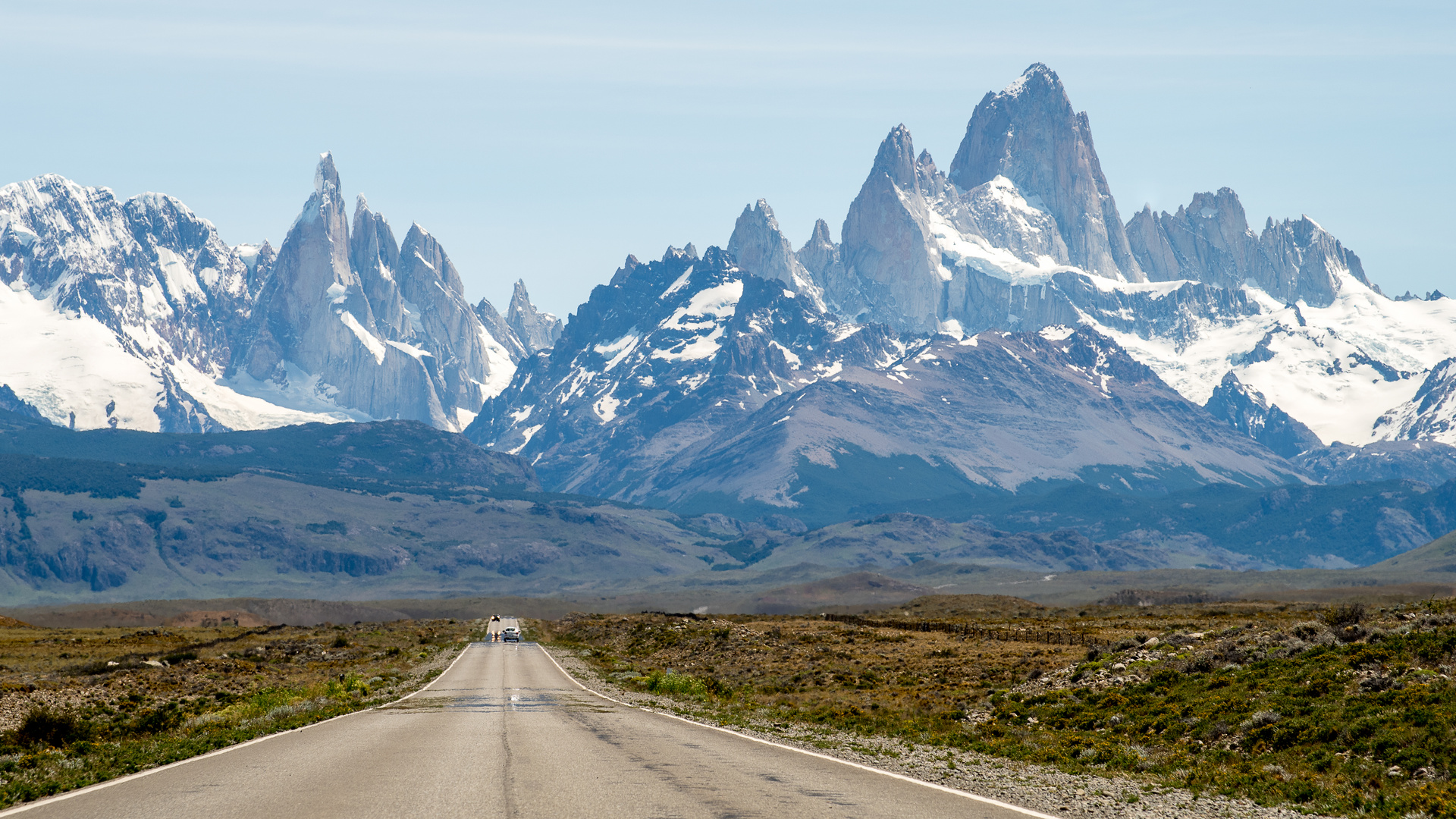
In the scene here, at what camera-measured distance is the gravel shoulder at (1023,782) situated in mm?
26469

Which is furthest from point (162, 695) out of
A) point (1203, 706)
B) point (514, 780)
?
point (1203, 706)

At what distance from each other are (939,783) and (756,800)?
5979 mm

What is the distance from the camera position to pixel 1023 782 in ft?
99.1

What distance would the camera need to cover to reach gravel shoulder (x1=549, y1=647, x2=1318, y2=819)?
26.5 metres

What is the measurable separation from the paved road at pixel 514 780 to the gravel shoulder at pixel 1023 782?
1666 mm

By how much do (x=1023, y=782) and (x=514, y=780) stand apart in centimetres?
1198

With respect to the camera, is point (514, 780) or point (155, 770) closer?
point (514, 780)

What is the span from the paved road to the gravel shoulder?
167 centimetres

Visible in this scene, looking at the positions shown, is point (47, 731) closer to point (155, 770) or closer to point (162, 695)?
point (155, 770)

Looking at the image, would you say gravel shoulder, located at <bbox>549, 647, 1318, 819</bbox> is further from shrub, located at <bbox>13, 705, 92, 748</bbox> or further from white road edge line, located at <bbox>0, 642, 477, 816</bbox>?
shrub, located at <bbox>13, 705, 92, 748</bbox>

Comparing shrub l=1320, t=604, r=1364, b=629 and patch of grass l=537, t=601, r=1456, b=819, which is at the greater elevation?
shrub l=1320, t=604, r=1364, b=629

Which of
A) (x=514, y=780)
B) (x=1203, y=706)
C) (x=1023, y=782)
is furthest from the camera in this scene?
(x=1203, y=706)

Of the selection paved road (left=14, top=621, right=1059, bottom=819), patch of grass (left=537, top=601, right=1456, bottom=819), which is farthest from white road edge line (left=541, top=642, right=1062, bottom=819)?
patch of grass (left=537, top=601, right=1456, bottom=819)

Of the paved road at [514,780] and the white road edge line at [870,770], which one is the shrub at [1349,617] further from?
the paved road at [514,780]
